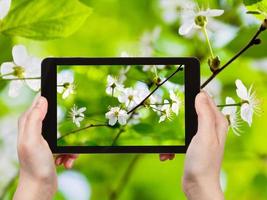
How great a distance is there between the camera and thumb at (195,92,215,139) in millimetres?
913

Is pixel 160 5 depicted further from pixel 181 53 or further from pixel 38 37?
pixel 38 37

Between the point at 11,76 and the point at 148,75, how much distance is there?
161 millimetres

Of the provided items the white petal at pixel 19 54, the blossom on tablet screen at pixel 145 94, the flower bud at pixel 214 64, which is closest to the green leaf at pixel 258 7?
the flower bud at pixel 214 64

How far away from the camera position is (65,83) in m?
1.02

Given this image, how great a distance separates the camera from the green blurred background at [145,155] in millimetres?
1156

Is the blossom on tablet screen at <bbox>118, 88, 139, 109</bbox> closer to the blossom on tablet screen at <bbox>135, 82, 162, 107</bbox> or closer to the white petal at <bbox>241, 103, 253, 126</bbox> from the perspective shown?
the blossom on tablet screen at <bbox>135, 82, 162, 107</bbox>

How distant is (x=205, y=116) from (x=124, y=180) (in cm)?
26

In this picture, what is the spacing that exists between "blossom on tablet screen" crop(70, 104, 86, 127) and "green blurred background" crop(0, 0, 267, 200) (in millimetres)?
145

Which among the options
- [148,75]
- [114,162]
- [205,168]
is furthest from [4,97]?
[205,168]

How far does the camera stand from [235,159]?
3.81 feet

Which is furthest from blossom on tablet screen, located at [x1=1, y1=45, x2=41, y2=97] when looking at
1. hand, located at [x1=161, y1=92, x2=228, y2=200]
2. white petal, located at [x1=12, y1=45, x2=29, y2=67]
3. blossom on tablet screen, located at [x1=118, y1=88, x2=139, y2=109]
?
hand, located at [x1=161, y1=92, x2=228, y2=200]

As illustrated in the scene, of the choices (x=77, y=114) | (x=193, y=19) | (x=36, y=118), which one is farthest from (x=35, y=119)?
(x=193, y=19)

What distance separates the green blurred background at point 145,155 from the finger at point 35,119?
0.70 feet

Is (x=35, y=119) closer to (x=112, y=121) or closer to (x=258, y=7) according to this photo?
(x=112, y=121)
